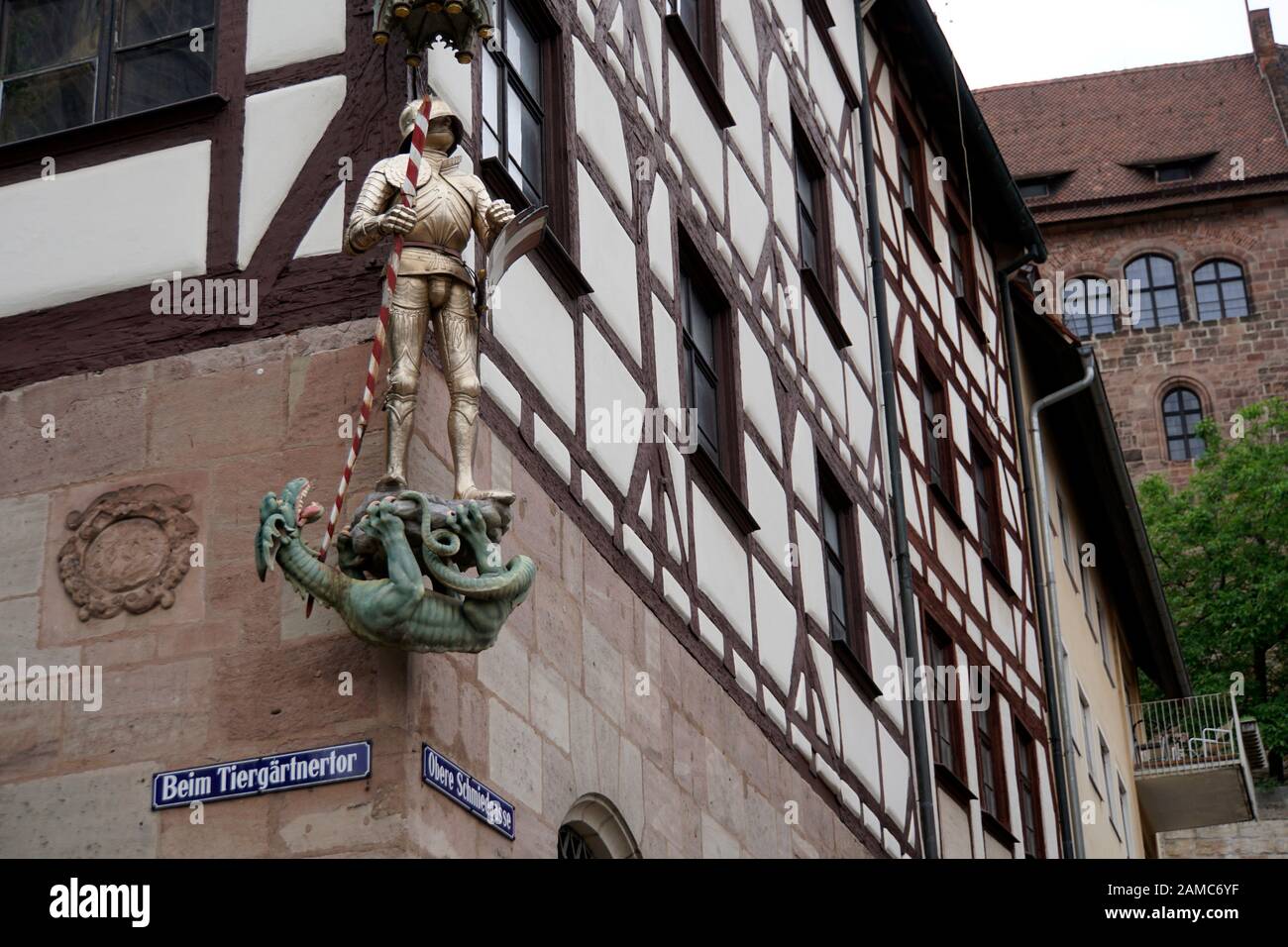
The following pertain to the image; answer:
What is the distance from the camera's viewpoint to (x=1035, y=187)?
5719 cm

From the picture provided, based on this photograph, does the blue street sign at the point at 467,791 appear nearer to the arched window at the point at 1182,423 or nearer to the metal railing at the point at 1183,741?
the metal railing at the point at 1183,741

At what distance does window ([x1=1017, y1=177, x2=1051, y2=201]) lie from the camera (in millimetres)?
56625

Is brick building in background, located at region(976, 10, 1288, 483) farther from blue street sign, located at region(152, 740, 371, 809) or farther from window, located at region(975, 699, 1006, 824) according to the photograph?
blue street sign, located at region(152, 740, 371, 809)

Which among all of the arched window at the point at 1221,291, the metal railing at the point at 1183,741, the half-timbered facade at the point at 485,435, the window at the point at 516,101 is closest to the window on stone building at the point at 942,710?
the half-timbered facade at the point at 485,435

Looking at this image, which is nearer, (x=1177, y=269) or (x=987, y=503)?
(x=987, y=503)

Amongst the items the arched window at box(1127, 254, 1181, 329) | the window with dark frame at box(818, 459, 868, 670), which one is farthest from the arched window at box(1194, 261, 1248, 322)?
the window with dark frame at box(818, 459, 868, 670)

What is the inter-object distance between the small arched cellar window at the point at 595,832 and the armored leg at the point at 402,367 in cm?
211

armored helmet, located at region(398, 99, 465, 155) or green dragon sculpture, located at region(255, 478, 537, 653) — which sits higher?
armored helmet, located at region(398, 99, 465, 155)

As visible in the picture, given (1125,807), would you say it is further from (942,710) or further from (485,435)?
(485,435)

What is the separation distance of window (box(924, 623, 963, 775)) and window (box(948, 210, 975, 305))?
5043mm

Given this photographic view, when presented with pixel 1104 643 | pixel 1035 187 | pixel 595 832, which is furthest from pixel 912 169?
pixel 1035 187

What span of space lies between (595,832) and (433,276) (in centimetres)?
290

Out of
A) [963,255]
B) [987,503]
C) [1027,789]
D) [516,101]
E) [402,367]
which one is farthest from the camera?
[963,255]
